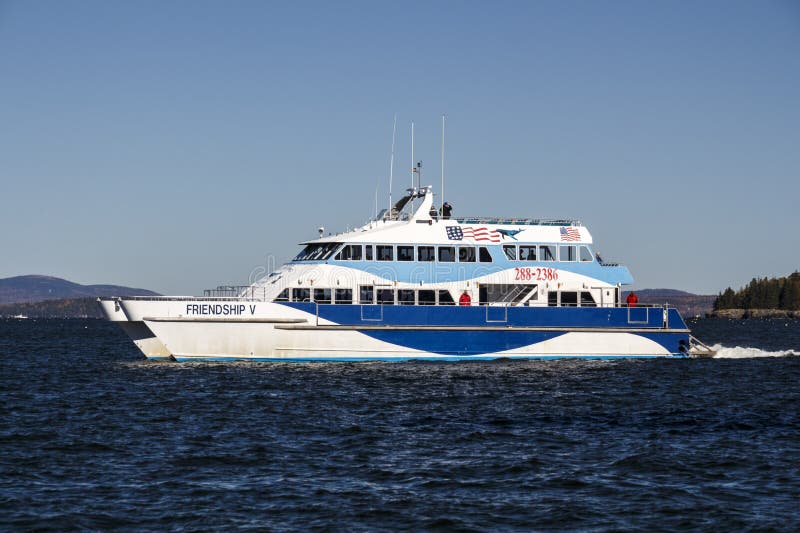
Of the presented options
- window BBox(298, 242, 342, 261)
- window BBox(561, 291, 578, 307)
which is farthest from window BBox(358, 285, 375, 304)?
window BBox(561, 291, 578, 307)

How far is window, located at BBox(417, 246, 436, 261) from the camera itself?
32.5 m

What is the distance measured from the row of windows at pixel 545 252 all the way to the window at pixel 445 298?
261 cm

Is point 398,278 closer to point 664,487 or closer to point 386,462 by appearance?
point 386,462

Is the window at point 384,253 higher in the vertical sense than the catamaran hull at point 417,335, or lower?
higher

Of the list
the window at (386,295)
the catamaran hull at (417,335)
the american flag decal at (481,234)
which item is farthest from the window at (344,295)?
the american flag decal at (481,234)

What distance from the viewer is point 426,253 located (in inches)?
1282

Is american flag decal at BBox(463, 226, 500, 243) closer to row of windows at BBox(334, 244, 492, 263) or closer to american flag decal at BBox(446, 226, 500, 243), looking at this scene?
american flag decal at BBox(446, 226, 500, 243)

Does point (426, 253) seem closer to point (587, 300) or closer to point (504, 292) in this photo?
point (504, 292)

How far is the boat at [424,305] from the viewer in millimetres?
30141

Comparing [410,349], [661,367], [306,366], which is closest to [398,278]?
[410,349]

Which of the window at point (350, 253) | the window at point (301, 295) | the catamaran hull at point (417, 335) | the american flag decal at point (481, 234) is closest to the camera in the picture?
the catamaran hull at point (417, 335)

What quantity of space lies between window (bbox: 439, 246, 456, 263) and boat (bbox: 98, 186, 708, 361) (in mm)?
59

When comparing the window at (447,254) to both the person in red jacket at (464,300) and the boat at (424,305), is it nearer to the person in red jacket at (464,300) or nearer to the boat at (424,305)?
the boat at (424,305)

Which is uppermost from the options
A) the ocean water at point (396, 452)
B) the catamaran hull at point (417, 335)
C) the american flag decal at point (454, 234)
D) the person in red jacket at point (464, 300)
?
the american flag decal at point (454, 234)
